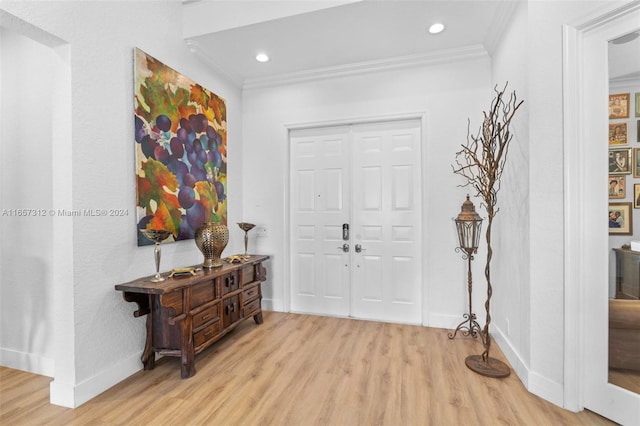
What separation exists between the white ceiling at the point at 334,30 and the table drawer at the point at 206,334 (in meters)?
2.77

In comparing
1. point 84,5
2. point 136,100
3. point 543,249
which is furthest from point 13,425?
point 543,249

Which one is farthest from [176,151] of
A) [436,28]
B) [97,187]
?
[436,28]

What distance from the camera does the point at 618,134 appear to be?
184cm

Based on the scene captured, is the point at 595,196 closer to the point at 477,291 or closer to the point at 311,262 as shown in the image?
the point at 477,291

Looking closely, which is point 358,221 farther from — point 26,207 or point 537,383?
point 26,207

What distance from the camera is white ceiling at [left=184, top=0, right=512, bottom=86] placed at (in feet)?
8.41

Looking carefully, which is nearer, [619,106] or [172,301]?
[619,106]

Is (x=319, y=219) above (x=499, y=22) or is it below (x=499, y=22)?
below

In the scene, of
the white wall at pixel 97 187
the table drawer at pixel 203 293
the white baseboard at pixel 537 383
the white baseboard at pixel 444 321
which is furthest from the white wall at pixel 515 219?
the white wall at pixel 97 187

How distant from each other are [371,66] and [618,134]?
2.37 metres

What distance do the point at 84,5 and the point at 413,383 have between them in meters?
3.59

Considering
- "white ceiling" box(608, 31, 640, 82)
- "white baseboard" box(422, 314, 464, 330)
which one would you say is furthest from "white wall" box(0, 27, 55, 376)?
"white ceiling" box(608, 31, 640, 82)

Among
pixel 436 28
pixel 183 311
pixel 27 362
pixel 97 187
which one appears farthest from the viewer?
pixel 436 28

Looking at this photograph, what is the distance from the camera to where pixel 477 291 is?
10.2 ft
